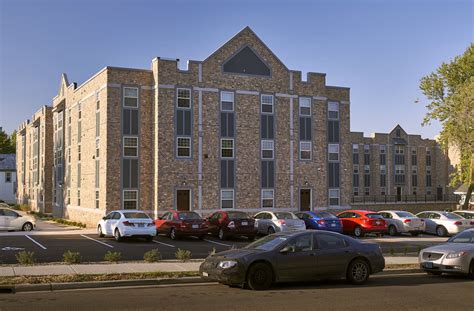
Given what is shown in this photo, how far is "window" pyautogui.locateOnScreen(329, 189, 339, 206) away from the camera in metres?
41.0

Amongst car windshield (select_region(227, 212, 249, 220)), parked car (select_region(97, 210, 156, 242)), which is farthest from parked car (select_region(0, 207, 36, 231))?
car windshield (select_region(227, 212, 249, 220))

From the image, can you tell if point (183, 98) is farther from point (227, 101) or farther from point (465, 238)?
point (465, 238)

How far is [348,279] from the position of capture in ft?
47.9

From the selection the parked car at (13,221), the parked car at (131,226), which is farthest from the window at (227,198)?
the parked car at (13,221)

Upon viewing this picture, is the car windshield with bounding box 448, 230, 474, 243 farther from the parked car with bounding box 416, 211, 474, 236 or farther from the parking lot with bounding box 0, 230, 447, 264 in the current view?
the parked car with bounding box 416, 211, 474, 236

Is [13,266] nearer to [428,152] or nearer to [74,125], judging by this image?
[74,125]

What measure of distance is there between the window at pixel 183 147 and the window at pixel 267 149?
527 centimetres

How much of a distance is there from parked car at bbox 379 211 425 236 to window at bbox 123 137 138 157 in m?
15.4

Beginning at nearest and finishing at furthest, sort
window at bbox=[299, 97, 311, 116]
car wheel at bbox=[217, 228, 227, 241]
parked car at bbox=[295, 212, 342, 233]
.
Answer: car wheel at bbox=[217, 228, 227, 241] → parked car at bbox=[295, 212, 342, 233] → window at bbox=[299, 97, 311, 116]

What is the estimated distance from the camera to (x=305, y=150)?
130ft

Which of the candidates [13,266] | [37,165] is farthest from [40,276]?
[37,165]

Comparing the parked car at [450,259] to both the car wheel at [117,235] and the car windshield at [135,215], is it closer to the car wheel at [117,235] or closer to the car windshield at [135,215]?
the car windshield at [135,215]

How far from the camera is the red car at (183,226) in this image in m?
27.1

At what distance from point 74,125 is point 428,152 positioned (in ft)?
175
